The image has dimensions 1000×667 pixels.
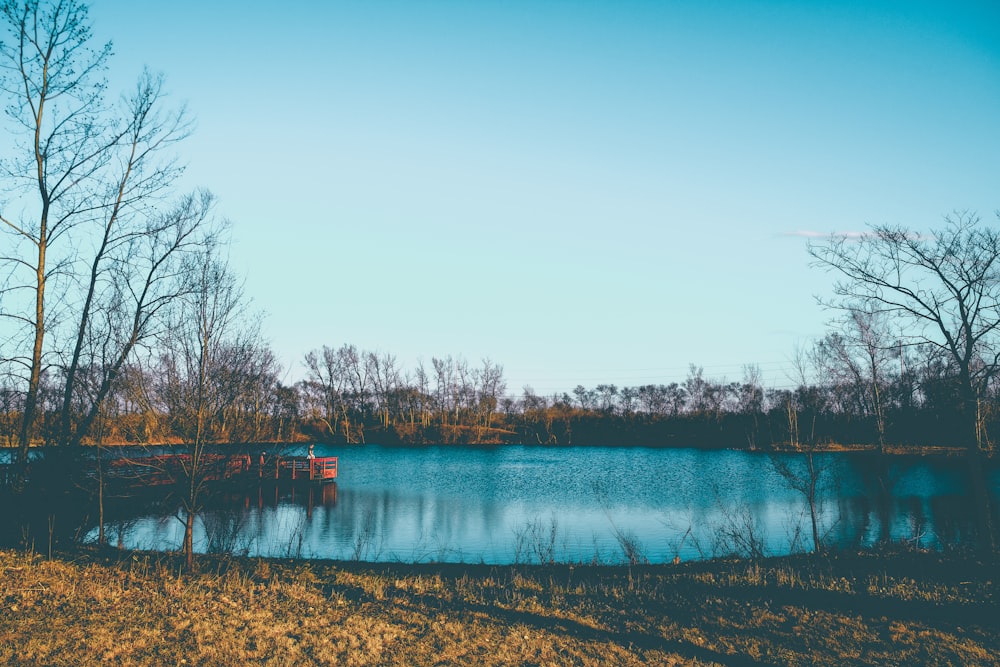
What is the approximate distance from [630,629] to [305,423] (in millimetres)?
70879

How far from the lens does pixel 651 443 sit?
66.1 meters

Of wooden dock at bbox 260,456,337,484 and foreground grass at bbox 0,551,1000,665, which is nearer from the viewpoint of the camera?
foreground grass at bbox 0,551,1000,665

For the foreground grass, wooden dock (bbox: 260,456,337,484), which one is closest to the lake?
wooden dock (bbox: 260,456,337,484)

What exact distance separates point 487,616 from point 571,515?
49.1 ft

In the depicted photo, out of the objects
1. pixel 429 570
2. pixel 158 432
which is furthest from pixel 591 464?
pixel 158 432

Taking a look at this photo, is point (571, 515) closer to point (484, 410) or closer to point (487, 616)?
point (487, 616)

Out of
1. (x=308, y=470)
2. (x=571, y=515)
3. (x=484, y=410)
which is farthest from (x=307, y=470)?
(x=484, y=410)

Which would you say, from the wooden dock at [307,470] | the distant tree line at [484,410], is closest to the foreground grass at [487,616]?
the distant tree line at [484,410]

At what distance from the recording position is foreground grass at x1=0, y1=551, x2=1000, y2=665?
725cm

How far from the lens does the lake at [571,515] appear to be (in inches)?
655

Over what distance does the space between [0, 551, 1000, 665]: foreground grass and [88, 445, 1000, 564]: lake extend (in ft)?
9.45

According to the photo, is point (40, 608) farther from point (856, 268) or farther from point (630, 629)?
point (856, 268)

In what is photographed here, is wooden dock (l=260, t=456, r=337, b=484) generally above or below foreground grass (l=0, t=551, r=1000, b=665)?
below

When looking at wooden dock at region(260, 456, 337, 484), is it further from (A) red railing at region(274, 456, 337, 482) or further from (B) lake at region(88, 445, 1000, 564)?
(B) lake at region(88, 445, 1000, 564)
